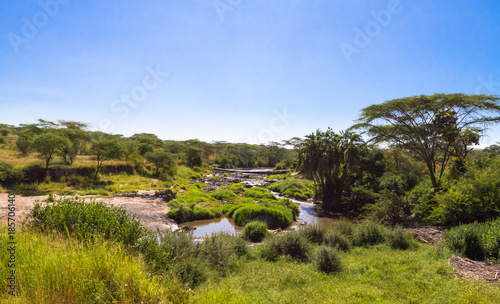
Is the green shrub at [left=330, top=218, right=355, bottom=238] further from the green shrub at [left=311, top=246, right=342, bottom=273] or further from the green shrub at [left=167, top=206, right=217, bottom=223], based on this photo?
the green shrub at [left=167, top=206, right=217, bottom=223]

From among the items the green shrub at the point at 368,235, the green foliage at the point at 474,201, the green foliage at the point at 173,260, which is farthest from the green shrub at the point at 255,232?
the green foliage at the point at 474,201

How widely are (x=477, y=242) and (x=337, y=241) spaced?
466 centimetres

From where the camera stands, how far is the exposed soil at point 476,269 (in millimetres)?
5988

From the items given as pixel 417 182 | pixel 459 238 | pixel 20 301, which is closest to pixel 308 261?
pixel 459 238

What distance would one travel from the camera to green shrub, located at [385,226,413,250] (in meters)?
9.86

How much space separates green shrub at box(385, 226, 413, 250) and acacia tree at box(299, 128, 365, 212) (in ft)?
41.0

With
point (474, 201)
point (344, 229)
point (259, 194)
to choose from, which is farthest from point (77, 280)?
point (259, 194)

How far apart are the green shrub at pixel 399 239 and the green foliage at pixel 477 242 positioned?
5.21 feet

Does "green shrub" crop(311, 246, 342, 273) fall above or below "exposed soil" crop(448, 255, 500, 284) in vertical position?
below

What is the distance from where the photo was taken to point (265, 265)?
7.96m

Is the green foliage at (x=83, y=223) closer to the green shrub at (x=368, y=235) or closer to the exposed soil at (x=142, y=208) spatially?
the exposed soil at (x=142, y=208)

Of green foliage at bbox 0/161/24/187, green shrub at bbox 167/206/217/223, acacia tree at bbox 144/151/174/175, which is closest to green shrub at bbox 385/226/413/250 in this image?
green shrub at bbox 167/206/217/223

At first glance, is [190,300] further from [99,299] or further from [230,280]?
[230,280]

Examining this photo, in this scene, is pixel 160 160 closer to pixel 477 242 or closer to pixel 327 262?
pixel 327 262
